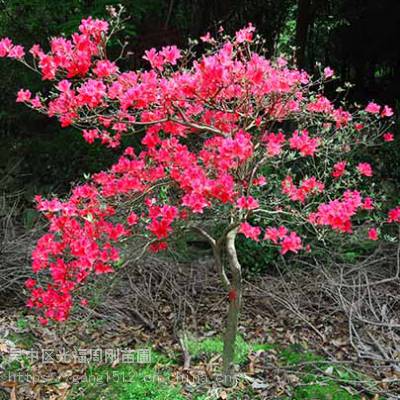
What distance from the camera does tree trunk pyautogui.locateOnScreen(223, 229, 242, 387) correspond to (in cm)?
232

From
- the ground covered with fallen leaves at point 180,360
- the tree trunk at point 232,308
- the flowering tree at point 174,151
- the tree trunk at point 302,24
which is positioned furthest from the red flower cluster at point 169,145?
the tree trunk at point 302,24

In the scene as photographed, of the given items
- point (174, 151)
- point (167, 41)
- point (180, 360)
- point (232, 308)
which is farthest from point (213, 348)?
point (167, 41)

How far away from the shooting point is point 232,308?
2.38 metres

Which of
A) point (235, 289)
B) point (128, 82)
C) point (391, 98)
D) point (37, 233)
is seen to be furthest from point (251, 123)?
point (391, 98)

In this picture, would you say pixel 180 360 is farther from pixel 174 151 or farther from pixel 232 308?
pixel 174 151

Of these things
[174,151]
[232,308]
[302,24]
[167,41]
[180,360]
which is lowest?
[180,360]

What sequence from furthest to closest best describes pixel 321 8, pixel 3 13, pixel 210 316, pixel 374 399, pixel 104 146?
pixel 321 8 → pixel 3 13 → pixel 104 146 → pixel 210 316 → pixel 374 399

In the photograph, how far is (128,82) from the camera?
7.01 feet

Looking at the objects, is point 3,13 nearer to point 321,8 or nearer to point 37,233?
point 37,233

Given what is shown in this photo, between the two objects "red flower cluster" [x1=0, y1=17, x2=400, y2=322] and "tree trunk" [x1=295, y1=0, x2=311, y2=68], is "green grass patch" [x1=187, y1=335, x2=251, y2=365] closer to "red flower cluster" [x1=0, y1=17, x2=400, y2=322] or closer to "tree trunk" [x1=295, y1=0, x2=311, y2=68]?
"red flower cluster" [x1=0, y1=17, x2=400, y2=322]

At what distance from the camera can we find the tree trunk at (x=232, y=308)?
7.60 feet

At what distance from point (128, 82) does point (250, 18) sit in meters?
5.12

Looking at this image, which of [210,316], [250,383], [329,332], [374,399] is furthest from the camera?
[210,316]

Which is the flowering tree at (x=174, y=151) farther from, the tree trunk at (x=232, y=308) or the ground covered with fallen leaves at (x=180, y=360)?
the ground covered with fallen leaves at (x=180, y=360)
